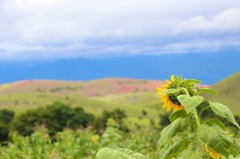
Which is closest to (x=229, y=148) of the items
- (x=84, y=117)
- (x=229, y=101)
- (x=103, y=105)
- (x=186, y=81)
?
(x=186, y=81)

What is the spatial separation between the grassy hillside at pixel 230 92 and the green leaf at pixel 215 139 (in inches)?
5126

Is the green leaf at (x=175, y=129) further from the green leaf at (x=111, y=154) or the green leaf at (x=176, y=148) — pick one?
the green leaf at (x=111, y=154)

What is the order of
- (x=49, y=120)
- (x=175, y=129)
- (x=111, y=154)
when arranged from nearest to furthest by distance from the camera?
1. (x=111, y=154)
2. (x=175, y=129)
3. (x=49, y=120)

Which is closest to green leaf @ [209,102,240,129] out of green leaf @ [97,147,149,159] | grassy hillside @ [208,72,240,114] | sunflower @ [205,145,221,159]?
sunflower @ [205,145,221,159]

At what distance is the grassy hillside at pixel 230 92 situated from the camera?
134000mm

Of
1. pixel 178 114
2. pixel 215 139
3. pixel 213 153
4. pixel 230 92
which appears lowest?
pixel 230 92

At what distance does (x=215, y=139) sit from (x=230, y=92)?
14343cm

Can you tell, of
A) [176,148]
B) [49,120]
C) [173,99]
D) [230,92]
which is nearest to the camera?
[176,148]

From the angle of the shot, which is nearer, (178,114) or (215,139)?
(215,139)

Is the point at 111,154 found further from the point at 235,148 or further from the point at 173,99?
the point at 173,99

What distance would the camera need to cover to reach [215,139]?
218cm

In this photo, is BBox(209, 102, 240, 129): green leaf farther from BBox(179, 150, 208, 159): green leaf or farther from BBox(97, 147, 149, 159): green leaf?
BBox(97, 147, 149, 159): green leaf

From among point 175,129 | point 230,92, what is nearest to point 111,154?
point 175,129

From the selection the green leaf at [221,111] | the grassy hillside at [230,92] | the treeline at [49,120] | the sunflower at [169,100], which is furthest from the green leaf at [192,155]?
the grassy hillside at [230,92]
